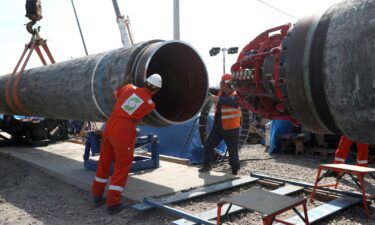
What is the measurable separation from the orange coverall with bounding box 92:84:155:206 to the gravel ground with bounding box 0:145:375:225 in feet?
1.13

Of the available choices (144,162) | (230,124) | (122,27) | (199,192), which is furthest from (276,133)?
(122,27)

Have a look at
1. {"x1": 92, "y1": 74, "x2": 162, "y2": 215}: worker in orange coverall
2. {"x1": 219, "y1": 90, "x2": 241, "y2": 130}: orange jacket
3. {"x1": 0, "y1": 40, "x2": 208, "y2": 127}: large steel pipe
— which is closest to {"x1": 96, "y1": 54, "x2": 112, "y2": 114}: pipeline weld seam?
{"x1": 0, "y1": 40, "x2": 208, "y2": 127}: large steel pipe

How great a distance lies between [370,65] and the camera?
137 cm

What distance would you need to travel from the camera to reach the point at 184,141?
7.13m

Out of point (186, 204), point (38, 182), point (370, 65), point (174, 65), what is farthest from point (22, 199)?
point (370, 65)

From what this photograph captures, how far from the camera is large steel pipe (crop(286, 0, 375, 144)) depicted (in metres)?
1.40

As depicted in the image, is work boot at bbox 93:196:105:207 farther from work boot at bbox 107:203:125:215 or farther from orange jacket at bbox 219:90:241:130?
orange jacket at bbox 219:90:241:130

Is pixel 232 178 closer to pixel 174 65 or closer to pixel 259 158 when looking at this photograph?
pixel 174 65

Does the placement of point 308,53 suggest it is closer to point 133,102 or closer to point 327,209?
point 133,102

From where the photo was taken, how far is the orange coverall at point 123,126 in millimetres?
3580

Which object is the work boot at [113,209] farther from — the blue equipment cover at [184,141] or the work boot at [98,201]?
the blue equipment cover at [184,141]

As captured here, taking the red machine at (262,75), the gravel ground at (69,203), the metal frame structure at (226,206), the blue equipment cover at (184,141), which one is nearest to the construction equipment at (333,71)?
the red machine at (262,75)

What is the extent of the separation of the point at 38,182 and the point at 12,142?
374 cm

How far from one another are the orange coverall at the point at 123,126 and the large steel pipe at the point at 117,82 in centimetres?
16
